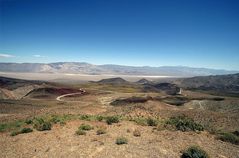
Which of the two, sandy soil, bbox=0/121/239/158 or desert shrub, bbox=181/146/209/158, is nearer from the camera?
desert shrub, bbox=181/146/209/158

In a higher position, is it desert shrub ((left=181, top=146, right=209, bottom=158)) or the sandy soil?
desert shrub ((left=181, top=146, right=209, bottom=158))

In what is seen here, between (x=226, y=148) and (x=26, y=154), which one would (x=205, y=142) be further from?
(x=26, y=154)

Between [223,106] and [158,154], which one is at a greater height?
[158,154]

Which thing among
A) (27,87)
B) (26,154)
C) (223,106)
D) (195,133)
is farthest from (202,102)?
(27,87)

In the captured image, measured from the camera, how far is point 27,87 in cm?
9762

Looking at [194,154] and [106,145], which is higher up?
[194,154]

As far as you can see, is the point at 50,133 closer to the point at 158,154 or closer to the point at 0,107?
the point at 158,154

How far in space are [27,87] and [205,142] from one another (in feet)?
307

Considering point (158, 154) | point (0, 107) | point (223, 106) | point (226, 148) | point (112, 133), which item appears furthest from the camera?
point (223, 106)

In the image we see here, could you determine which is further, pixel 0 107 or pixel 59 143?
pixel 0 107

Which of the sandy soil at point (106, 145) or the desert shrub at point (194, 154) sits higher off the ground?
the desert shrub at point (194, 154)

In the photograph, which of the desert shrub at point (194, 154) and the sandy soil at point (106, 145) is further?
the sandy soil at point (106, 145)

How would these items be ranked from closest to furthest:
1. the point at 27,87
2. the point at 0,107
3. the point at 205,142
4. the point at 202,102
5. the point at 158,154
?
the point at 158,154 < the point at 205,142 < the point at 0,107 < the point at 202,102 < the point at 27,87

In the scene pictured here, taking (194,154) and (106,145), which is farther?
(106,145)
